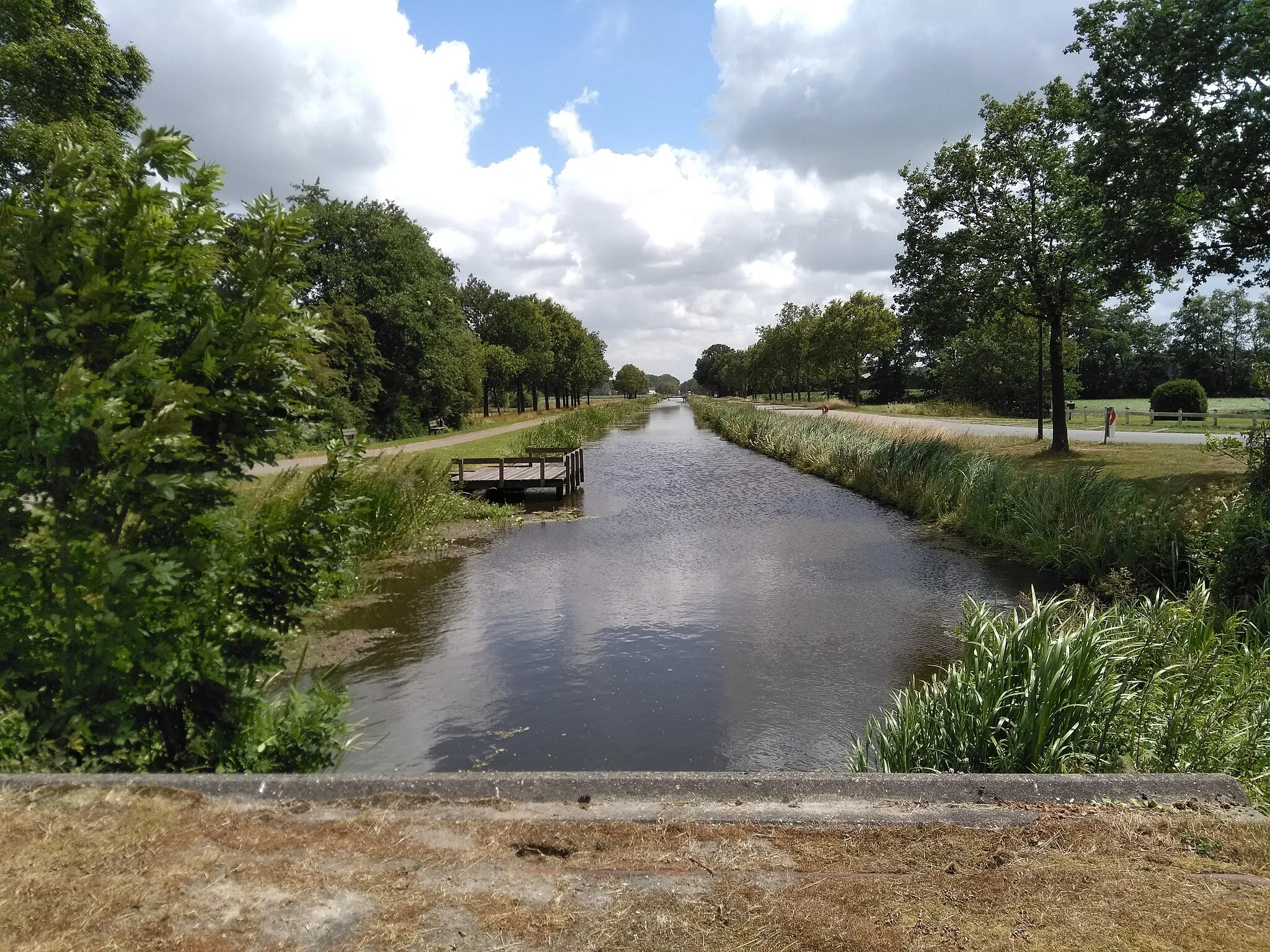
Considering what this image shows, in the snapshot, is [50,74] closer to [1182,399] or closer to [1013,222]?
[1013,222]

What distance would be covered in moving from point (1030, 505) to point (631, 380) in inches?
6099

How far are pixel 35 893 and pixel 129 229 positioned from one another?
3.06 meters

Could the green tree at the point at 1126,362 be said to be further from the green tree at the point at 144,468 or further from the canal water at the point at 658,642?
the green tree at the point at 144,468

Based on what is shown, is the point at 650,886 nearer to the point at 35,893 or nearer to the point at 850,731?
the point at 35,893

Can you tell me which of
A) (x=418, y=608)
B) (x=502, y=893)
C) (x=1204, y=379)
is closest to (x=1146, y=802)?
(x=502, y=893)

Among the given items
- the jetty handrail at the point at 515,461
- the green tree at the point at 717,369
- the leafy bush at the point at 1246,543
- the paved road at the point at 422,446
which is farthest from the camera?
the green tree at the point at 717,369

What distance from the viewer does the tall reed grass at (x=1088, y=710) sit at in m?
4.60

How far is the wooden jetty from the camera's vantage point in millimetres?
20641

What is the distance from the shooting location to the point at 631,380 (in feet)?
549

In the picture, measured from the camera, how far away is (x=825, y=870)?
3004mm

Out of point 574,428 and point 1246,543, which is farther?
point 574,428

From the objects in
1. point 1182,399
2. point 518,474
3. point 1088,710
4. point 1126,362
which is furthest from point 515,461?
point 1126,362

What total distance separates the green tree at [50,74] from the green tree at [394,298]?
11.9 meters

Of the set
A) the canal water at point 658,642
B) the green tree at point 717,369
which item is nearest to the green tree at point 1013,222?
the canal water at point 658,642
